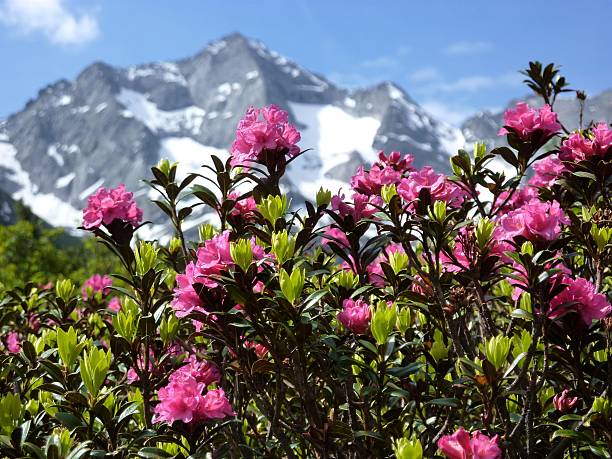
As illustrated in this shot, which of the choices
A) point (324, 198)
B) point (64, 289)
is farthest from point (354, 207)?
point (64, 289)

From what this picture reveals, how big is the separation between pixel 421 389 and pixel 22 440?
1.52 m

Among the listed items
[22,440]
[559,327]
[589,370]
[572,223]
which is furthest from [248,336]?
[572,223]

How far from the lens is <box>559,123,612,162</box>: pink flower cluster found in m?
2.57

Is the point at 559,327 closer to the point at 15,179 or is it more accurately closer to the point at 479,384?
the point at 479,384

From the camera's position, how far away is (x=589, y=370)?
2.05m

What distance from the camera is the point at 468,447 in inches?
64.4

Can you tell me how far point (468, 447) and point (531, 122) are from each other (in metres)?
1.66

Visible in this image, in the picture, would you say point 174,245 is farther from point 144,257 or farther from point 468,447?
point 468,447

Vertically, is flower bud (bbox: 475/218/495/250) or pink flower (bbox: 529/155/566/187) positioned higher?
pink flower (bbox: 529/155/566/187)

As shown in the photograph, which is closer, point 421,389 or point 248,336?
point 248,336

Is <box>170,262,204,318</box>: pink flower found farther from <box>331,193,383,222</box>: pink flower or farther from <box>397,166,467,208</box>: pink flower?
<box>397,166,467,208</box>: pink flower

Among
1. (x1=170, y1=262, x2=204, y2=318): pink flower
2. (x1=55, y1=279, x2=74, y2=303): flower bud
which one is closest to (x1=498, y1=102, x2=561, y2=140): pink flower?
(x1=170, y1=262, x2=204, y2=318): pink flower

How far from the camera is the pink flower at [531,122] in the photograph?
266 cm

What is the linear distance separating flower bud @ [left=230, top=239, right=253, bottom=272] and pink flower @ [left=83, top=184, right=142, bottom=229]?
1.12 m
